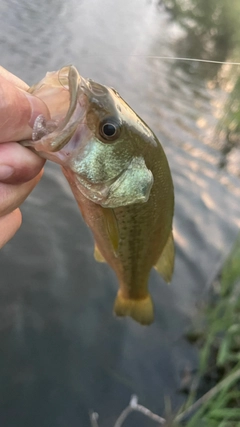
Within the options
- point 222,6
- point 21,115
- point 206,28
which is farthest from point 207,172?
point 222,6

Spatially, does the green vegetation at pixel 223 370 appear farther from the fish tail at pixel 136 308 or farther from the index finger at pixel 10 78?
the index finger at pixel 10 78

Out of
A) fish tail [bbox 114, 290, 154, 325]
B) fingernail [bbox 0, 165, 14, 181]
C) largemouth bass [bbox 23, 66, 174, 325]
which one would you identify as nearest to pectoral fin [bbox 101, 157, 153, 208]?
largemouth bass [bbox 23, 66, 174, 325]

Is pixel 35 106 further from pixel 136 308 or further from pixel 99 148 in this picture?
pixel 136 308

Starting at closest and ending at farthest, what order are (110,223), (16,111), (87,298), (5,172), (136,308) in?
(16,111) < (5,172) < (110,223) < (136,308) < (87,298)

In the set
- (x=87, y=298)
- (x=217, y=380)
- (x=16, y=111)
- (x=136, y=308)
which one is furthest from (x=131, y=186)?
(x=87, y=298)

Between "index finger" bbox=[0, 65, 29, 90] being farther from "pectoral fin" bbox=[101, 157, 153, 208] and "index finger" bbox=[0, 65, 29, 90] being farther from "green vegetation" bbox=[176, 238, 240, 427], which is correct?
"green vegetation" bbox=[176, 238, 240, 427]
